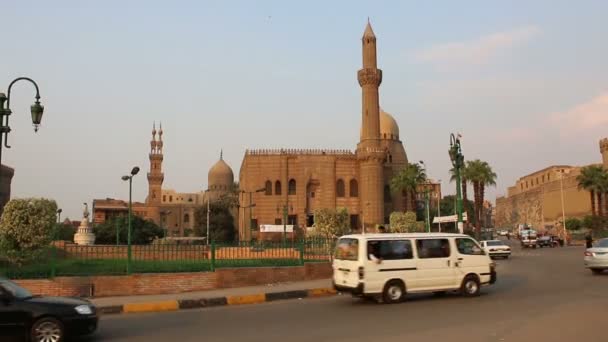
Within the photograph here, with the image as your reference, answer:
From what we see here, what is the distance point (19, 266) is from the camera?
47.4 feet

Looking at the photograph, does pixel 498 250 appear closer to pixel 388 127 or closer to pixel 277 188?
pixel 277 188

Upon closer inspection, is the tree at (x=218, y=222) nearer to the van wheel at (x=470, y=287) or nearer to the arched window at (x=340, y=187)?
the arched window at (x=340, y=187)

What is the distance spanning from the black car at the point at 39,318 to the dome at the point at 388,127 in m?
77.3

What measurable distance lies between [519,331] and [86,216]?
3343cm

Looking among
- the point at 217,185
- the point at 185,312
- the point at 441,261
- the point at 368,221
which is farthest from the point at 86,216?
the point at 217,185

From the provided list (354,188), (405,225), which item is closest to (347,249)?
(405,225)

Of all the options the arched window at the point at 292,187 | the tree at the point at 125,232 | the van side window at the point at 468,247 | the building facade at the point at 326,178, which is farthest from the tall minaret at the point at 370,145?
the van side window at the point at 468,247

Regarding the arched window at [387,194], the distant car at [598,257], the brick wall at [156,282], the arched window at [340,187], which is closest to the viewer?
the brick wall at [156,282]

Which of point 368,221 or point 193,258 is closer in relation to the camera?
point 193,258

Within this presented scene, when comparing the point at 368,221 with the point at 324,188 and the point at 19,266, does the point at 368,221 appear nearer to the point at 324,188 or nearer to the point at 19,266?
the point at 324,188

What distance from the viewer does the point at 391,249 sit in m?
11.9

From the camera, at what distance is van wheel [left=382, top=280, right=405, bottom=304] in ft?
38.7

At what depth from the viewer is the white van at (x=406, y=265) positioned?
11.7m

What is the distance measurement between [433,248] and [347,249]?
6.52 ft
